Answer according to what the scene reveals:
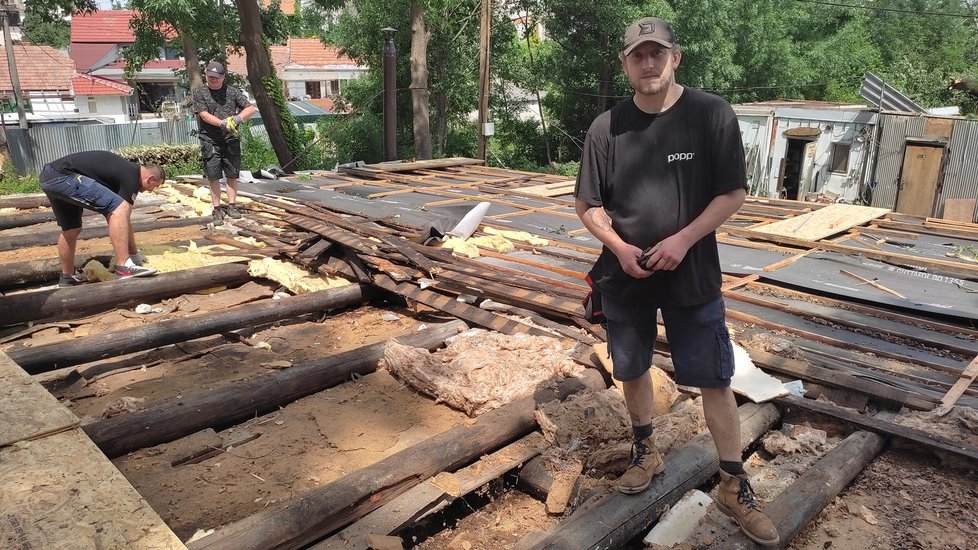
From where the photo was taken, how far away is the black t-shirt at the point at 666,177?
7.36 ft

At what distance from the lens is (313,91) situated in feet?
144

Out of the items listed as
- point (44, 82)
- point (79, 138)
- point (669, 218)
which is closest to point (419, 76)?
point (79, 138)

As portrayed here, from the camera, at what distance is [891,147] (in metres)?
18.7

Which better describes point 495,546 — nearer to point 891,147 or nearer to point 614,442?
point 614,442

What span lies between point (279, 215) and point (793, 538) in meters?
6.44

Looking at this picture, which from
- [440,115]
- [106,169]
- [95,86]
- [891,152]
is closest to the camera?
[106,169]

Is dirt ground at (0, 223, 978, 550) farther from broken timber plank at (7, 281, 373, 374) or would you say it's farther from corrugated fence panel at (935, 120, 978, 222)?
corrugated fence panel at (935, 120, 978, 222)

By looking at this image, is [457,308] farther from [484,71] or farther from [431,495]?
[484,71]

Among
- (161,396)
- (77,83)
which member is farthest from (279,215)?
(77,83)

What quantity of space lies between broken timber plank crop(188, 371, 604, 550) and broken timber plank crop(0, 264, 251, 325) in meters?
3.22

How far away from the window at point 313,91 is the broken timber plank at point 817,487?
147ft

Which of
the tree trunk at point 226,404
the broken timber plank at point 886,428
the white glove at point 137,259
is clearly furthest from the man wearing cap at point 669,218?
the white glove at point 137,259

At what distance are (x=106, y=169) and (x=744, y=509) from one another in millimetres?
5580

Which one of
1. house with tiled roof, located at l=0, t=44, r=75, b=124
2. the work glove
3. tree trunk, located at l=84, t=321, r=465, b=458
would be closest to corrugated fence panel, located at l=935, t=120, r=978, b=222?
the work glove
